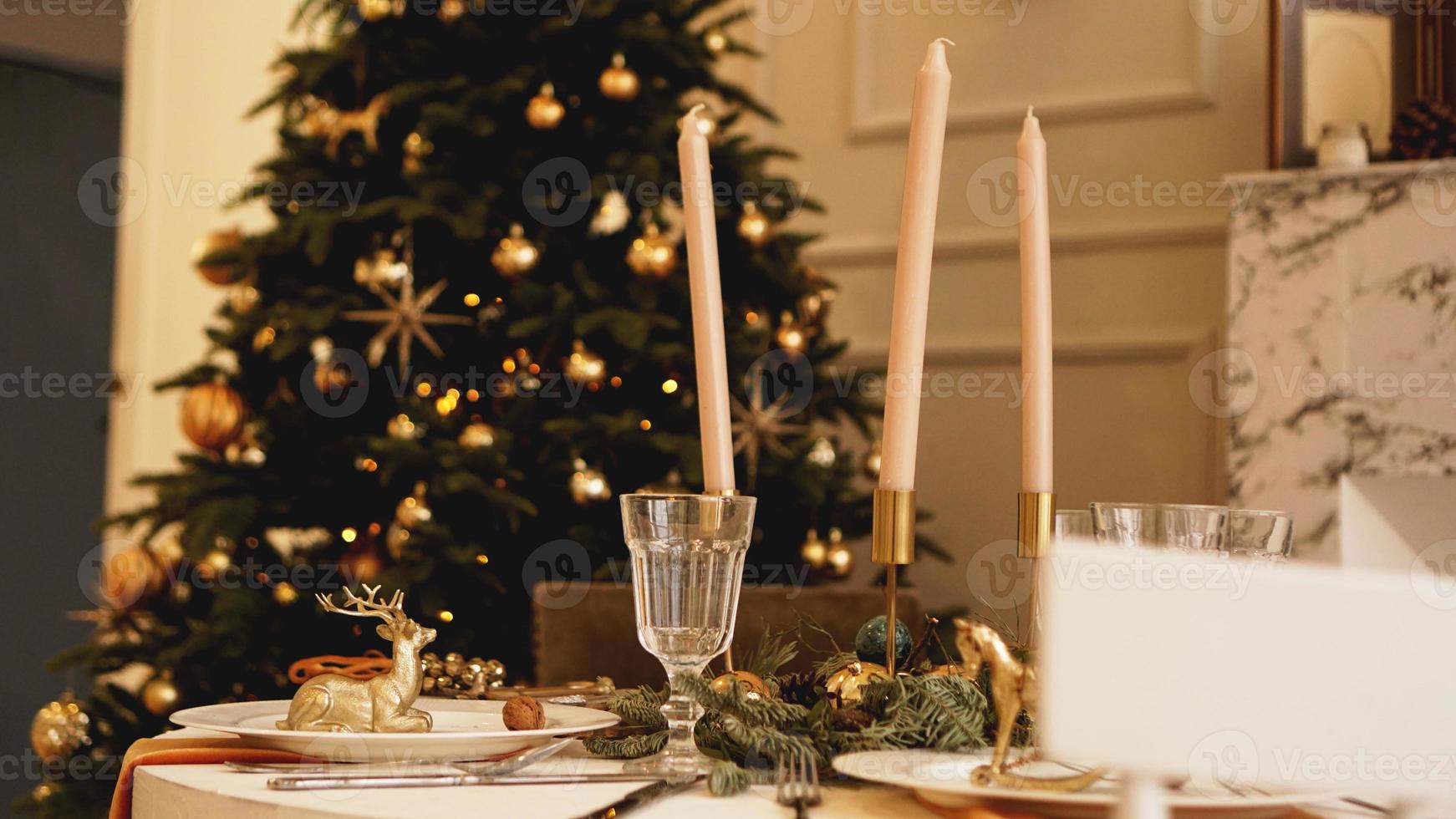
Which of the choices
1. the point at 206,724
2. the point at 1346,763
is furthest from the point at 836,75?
the point at 1346,763

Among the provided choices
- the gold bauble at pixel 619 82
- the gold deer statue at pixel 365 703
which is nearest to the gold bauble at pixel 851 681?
the gold deer statue at pixel 365 703

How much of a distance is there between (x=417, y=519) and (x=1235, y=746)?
1.75m

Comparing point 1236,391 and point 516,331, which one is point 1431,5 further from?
point 516,331

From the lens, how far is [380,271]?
86.4 inches

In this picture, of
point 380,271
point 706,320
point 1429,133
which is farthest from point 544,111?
point 1429,133

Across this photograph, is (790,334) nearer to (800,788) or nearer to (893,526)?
(893,526)

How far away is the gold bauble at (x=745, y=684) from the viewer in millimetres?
752

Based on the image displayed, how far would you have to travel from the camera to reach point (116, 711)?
2.21m

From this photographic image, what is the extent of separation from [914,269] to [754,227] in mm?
1551

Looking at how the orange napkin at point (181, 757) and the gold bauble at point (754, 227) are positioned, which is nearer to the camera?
the orange napkin at point (181, 757)

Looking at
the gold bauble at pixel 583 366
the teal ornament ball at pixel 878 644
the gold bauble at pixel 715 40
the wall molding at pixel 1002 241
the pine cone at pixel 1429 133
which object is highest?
the gold bauble at pixel 715 40

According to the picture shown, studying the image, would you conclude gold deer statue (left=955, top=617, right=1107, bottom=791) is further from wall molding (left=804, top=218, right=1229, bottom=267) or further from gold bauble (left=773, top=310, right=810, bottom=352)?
wall molding (left=804, top=218, right=1229, bottom=267)

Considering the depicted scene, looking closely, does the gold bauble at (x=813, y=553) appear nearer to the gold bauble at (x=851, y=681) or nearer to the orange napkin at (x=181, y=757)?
the gold bauble at (x=851, y=681)

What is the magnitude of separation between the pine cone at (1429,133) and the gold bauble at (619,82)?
138 centimetres
